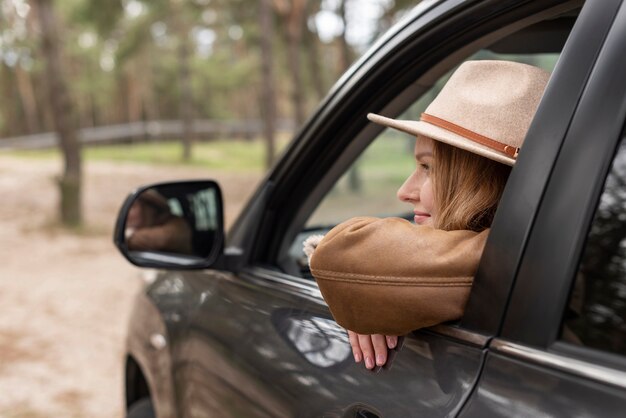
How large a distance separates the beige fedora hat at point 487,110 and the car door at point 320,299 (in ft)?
0.38

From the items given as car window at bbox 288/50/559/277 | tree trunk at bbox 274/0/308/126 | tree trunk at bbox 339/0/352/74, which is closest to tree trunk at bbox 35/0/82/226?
tree trunk at bbox 274/0/308/126

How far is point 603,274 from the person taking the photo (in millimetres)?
1113

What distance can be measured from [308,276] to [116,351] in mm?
4814

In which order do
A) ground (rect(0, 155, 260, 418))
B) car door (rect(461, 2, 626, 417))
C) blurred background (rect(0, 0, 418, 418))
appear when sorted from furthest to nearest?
blurred background (rect(0, 0, 418, 418)), ground (rect(0, 155, 260, 418)), car door (rect(461, 2, 626, 417))

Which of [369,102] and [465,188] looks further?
[369,102]

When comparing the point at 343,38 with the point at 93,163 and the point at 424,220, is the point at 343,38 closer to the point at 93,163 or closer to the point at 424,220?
the point at 93,163

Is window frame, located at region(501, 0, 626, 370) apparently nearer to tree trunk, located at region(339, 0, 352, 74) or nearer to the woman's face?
the woman's face

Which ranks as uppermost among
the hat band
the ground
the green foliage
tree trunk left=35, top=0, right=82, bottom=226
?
the hat band

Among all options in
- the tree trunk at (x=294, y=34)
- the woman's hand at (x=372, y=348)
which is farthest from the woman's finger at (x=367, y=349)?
the tree trunk at (x=294, y=34)

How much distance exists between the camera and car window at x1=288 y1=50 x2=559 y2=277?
6.93 feet

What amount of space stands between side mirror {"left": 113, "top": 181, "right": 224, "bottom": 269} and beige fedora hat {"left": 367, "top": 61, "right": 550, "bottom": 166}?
0.76 m

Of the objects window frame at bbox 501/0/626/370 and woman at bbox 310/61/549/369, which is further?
woman at bbox 310/61/549/369

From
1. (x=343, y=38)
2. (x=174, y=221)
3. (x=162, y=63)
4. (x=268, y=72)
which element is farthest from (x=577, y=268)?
(x=162, y=63)

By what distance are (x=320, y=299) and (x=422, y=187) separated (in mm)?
338
